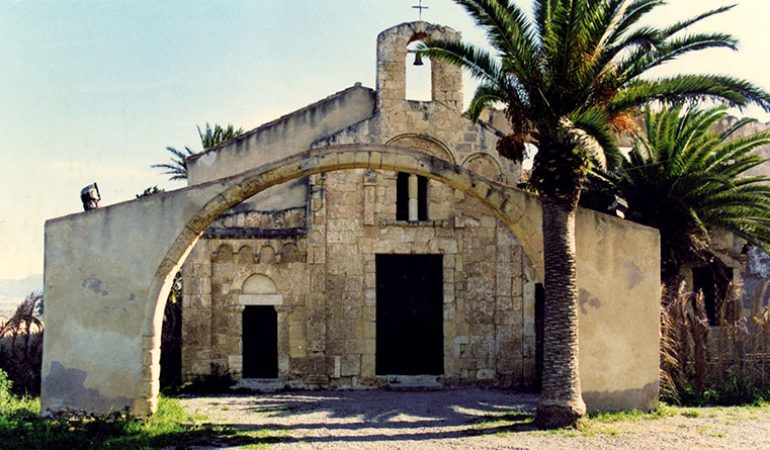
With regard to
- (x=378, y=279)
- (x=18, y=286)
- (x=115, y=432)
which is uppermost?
(x=18, y=286)

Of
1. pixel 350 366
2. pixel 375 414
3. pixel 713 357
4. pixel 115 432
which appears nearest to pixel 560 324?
pixel 375 414

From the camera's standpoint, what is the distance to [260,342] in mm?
16422

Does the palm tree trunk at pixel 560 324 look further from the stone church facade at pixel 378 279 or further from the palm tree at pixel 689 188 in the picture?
the stone church facade at pixel 378 279

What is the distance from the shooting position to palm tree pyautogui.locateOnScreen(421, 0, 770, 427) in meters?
10.7

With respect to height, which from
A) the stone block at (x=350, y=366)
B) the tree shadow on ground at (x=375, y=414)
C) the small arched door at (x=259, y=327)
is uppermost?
the small arched door at (x=259, y=327)

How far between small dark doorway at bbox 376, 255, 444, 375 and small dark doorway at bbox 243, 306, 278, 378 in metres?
2.27

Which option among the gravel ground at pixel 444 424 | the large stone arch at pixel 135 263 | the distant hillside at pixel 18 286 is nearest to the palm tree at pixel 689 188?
the large stone arch at pixel 135 263

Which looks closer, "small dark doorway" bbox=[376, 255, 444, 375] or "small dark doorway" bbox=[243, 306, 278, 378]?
"small dark doorway" bbox=[243, 306, 278, 378]

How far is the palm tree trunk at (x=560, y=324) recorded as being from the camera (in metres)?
10.9

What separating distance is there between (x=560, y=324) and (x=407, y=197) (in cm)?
665

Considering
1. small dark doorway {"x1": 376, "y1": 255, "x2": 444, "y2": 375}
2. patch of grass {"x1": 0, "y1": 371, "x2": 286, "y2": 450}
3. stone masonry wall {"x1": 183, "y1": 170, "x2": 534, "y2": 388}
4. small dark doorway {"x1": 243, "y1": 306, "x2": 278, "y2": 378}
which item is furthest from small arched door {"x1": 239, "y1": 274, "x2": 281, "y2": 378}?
patch of grass {"x1": 0, "y1": 371, "x2": 286, "y2": 450}

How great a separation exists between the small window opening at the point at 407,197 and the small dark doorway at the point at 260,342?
3.57m

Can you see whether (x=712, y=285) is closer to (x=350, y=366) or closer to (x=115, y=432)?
(x=350, y=366)

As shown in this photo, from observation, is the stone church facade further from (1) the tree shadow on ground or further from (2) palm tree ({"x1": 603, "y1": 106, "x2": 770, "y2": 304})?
(2) palm tree ({"x1": 603, "y1": 106, "x2": 770, "y2": 304})
